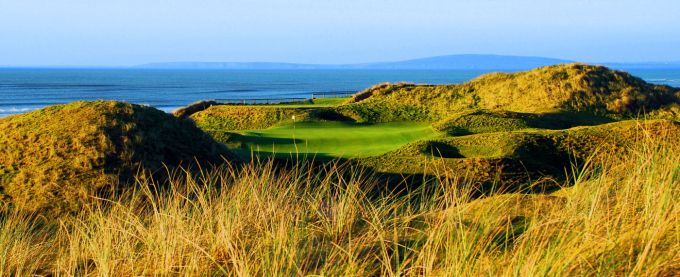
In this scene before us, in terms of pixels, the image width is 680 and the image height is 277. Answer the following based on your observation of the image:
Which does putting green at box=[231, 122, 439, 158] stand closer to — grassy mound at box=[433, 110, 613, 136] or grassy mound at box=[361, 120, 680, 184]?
grassy mound at box=[433, 110, 613, 136]

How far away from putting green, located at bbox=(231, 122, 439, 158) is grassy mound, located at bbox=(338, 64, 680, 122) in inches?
246

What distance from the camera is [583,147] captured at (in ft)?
71.7

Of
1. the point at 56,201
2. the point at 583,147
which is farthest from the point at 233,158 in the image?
the point at 583,147

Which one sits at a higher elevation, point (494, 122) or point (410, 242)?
point (410, 242)

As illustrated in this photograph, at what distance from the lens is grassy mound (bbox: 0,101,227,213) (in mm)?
14102

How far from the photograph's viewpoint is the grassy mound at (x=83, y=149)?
14.1 m

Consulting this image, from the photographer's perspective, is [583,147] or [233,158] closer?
[233,158]

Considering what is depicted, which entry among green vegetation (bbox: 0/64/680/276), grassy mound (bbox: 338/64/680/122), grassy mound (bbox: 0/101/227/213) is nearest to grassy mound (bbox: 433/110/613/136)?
green vegetation (bbox: 0/64/680/276)

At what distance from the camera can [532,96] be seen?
37.1 metres

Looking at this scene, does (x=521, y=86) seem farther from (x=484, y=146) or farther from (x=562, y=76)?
(x=484, y=146)

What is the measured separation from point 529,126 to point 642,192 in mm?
22905

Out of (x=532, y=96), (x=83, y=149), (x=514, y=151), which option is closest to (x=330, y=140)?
(x=514, y=151)

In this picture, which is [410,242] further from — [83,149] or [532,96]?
[532,96]

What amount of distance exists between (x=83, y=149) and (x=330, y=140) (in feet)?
32.9
